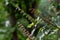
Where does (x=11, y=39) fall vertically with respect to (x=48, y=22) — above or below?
above

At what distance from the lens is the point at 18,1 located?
3.78 meters

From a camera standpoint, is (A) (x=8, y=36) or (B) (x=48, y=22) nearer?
(B) (x=48, y=22)

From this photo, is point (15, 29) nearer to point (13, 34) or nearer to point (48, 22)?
point (13, 34)

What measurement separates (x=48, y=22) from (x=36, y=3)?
2613 millimetres

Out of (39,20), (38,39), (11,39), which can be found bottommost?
(38,39)

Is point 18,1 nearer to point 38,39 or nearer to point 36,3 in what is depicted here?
point 36,3

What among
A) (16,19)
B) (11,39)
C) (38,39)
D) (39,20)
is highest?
(16,19)

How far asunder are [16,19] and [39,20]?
7.77ft

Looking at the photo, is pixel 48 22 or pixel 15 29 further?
pixel 15 29

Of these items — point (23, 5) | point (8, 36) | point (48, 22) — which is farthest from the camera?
point (23, 5)

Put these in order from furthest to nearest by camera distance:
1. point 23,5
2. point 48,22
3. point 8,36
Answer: point 23,5
point 8,36
point 48,22

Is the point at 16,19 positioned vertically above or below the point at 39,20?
above

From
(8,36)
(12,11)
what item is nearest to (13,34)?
(8,36)

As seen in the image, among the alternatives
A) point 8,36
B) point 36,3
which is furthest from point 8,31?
point 36,3
